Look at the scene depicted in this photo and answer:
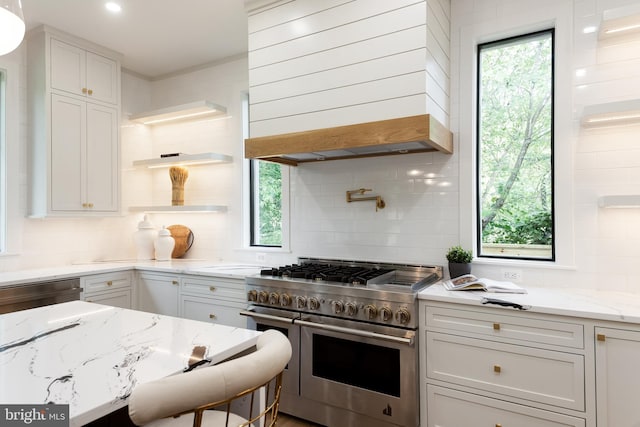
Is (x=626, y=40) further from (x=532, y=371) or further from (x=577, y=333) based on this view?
(x=532, y=371)

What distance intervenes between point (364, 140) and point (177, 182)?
2.47 meters

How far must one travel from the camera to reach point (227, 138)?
4035 millimetres

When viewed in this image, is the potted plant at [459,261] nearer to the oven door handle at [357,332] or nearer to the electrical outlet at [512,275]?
the electrical outlet at [512,275]

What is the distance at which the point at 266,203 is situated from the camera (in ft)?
12.7

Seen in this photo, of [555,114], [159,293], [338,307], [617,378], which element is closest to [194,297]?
[159,293]

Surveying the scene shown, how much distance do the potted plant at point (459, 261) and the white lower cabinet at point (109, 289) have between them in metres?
2.81

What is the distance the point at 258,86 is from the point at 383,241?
1.53 m

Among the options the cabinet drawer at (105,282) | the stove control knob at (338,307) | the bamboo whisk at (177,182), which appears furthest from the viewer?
the bamboo whisk at (177,182)

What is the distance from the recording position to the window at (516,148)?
2.62 m

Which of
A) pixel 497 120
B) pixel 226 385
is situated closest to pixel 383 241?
pixel 497 120

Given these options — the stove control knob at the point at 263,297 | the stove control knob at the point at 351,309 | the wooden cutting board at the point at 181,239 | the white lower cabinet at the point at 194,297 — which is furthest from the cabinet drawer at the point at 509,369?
the wooden cutting board at the point at 181,239

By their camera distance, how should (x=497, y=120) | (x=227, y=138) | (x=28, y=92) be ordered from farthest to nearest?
(x=227, y=138), (x=28, y=92), (x=497, y=120)

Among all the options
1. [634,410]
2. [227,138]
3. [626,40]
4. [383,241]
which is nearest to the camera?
→ [634,410]

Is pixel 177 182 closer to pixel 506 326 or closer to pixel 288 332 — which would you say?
pixel 288 332
